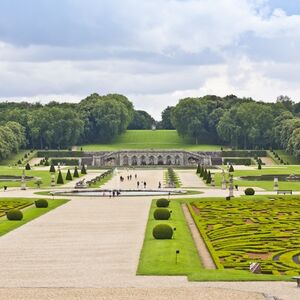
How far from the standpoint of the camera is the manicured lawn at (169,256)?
27.3m

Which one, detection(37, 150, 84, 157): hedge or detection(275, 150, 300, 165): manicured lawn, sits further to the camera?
detection(37, 150, 84, 157): hedge

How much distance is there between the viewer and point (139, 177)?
98000 millimetres

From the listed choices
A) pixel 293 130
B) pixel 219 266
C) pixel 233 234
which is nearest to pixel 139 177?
pixel 293 130

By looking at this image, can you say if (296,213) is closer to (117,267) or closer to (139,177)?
(117,267)

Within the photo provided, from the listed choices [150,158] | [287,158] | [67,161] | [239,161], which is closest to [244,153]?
[239,161]

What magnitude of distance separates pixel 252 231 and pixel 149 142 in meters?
123

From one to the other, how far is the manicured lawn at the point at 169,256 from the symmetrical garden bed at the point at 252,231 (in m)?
0.88

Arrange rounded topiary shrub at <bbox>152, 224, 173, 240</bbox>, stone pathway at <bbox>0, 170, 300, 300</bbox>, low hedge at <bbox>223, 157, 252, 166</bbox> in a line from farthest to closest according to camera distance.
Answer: low hedge at <bbox>223, 157, 252, 166</bbox>, rounded topiary shrub at <bbox>152, 224, 173, 240</bbox>, stone pathway at <bbox>0, 170, 300, 300</bbox>

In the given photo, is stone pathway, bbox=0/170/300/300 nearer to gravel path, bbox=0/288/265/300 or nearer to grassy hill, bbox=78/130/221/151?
gravel path, bbox=0/288/265/300

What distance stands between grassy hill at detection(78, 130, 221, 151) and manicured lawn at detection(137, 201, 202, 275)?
109024mm

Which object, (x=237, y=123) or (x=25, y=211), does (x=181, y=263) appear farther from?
(x=237, y=123)

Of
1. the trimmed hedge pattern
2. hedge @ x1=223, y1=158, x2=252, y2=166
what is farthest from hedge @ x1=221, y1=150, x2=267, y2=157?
the trimmed hedge pattern

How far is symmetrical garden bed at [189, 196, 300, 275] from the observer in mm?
29234

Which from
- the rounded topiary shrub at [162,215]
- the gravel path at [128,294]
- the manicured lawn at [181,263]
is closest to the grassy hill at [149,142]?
the rounded topiary shrub at [162,215]
